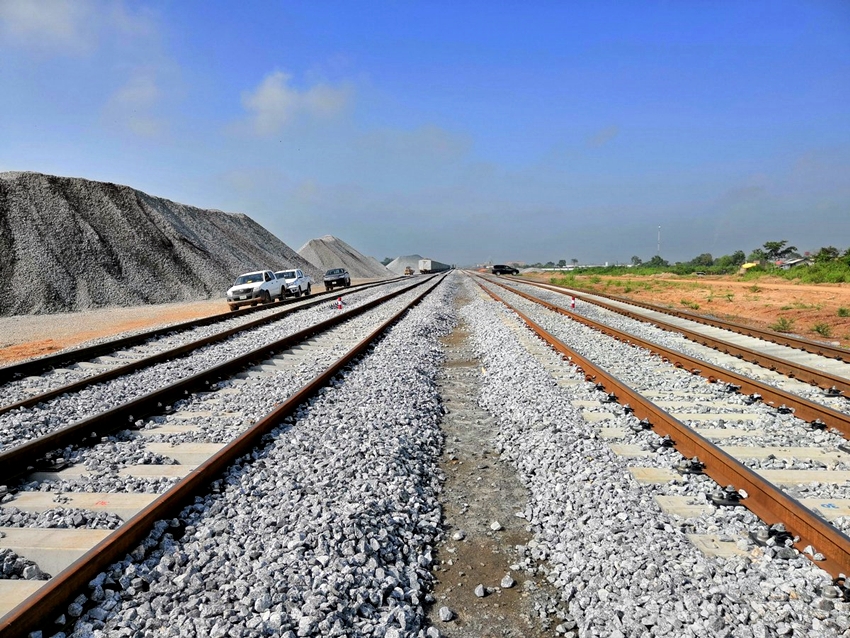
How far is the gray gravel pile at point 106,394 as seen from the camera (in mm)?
6350

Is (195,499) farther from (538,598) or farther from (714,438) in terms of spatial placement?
(714,438)

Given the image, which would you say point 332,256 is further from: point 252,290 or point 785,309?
point 785,309

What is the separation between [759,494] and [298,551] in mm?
3327

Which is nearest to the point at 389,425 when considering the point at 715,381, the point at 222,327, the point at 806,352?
the point at 715,381

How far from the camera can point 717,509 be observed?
403 cm

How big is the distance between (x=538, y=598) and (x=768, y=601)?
1270mm

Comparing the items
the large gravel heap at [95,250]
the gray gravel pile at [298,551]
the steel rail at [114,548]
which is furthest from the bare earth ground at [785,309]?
→ the large gravel heap at [95,250]

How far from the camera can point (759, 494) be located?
4004 mm

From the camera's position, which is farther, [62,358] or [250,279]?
[250,279]

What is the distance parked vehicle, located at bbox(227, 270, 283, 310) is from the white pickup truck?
2.21m

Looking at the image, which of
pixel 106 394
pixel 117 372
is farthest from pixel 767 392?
pixel 117 372

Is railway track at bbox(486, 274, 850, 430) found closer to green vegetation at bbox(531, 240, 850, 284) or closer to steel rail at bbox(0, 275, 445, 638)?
steel rail at bbox(0, 275, 445, 638)

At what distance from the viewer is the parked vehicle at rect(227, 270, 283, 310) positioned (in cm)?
2546

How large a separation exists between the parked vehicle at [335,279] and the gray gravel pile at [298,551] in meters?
37.4
